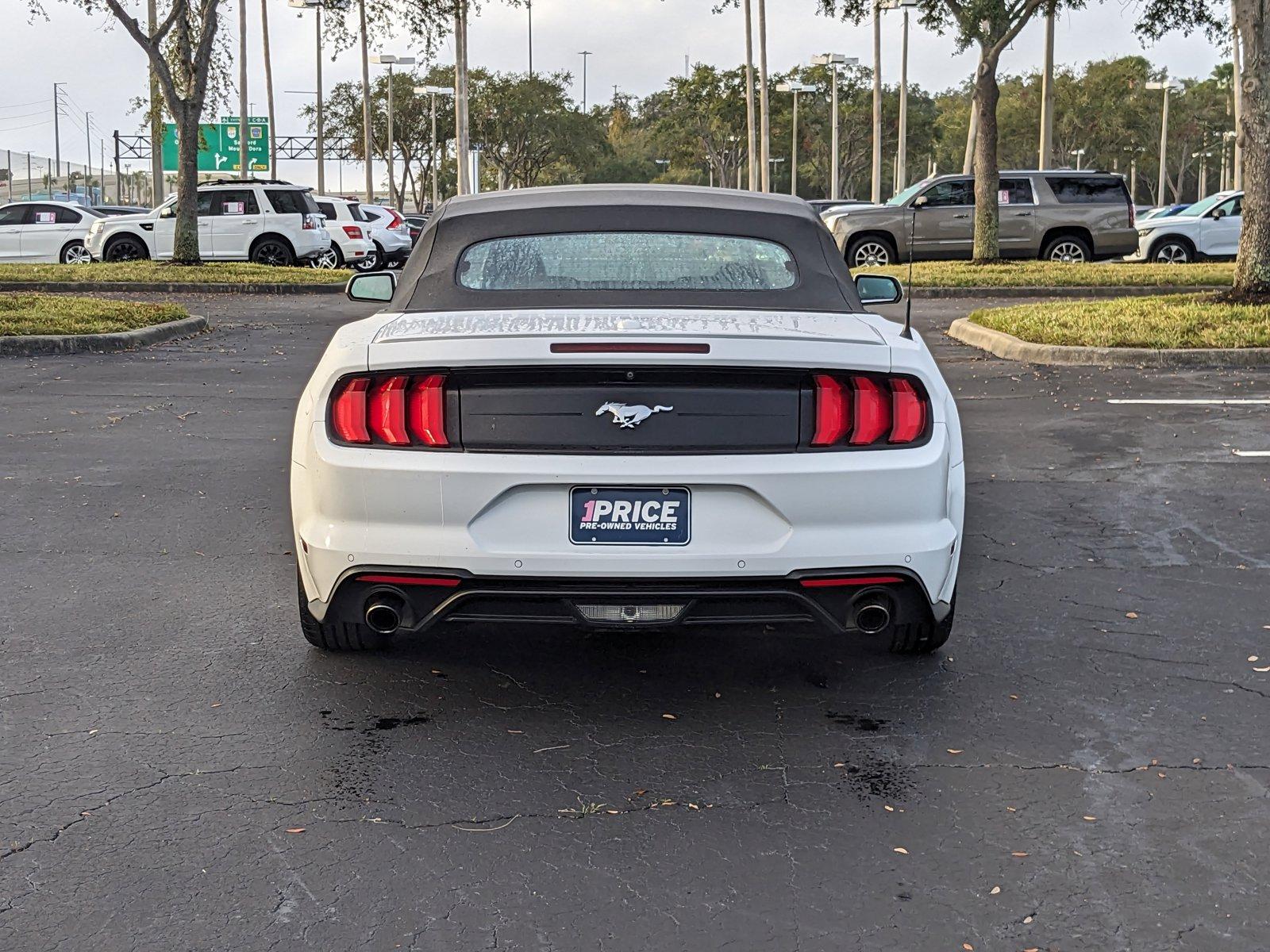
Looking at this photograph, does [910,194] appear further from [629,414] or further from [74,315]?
[629,414]

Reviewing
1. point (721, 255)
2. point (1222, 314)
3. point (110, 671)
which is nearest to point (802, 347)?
point (721, 255)

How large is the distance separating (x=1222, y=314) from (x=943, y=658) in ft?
37.5

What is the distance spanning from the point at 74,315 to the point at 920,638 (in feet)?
45.8

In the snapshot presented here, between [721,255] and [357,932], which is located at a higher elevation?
[721,255]

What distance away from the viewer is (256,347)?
626 inches

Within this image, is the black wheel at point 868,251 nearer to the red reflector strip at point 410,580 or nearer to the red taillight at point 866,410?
the red taillight at point 866,410

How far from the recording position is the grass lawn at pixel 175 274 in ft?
82.8

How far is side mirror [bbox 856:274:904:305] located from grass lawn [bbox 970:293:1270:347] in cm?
822

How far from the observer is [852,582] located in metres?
4.28

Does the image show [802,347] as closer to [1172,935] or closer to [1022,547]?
[1172,935]

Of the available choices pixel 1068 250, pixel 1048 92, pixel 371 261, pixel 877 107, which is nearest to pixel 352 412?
pixel 1068 250

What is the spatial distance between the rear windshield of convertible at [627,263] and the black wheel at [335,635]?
1.18 metres

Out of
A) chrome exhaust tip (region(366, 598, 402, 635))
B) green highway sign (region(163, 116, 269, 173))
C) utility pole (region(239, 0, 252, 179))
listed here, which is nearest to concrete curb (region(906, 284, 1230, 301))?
chrome exhaust tip (region(366, 598, 402, 635))

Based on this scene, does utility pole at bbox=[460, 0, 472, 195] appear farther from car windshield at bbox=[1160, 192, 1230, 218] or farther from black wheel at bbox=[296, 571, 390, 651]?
black wheel at bbox=[296, 571, 390, 651]
